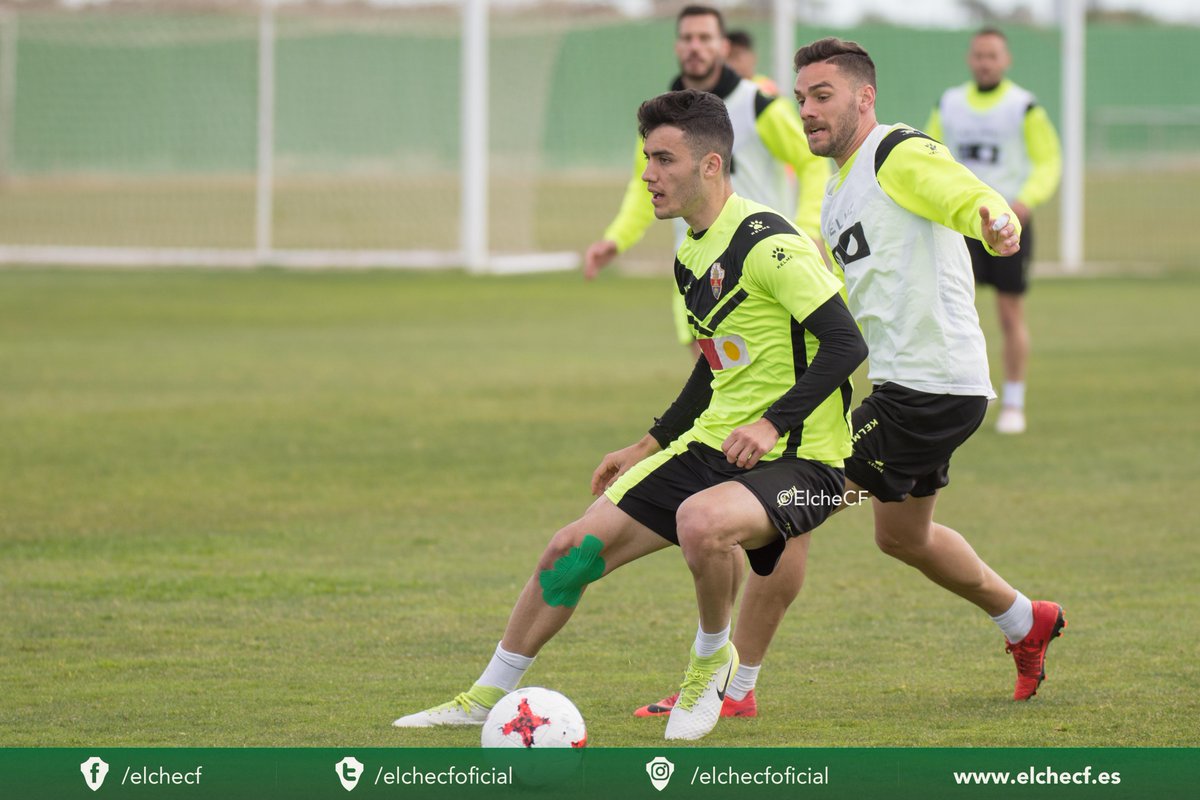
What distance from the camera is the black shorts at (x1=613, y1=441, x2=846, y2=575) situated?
196 inches

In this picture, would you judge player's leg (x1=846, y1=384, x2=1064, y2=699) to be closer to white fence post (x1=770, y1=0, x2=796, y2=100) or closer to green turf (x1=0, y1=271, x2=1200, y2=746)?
green turf (x1=0, y1=271, x2=1200, y2=746)

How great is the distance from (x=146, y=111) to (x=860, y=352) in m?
24.6

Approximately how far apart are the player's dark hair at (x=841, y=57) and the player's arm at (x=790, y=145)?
12.3 ft

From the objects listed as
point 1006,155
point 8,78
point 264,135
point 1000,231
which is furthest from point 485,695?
point 8,78

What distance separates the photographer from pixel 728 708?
5375 millimetres

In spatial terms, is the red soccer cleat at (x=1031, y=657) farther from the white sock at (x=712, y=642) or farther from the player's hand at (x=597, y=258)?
the player's hand at (x=597, y=258)

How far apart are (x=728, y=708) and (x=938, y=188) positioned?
164 cm

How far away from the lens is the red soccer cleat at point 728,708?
5328 mm

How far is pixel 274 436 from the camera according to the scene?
11.0 m

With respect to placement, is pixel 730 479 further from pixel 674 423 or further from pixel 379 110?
pixel 379 110

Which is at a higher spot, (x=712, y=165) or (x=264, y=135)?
(x=264, y=135)

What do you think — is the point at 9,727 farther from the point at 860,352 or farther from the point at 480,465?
the point at 480,465
